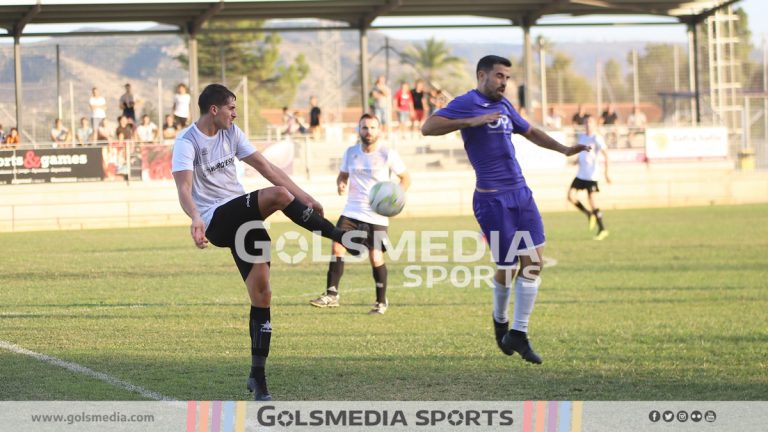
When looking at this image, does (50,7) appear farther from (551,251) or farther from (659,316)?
(659,316)

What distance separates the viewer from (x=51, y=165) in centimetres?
2745

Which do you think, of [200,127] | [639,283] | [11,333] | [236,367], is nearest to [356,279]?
[639,283]

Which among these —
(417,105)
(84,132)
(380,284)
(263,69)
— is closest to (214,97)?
(380,284)

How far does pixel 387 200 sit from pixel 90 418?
3.65 metres

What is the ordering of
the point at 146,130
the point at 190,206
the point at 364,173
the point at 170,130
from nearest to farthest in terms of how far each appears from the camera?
the point at 190,206 < the point at 364,173 < the point at 146,130 < the point at 170,130

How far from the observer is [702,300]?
1251 centimetres

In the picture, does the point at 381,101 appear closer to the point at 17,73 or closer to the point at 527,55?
the point at 527,55

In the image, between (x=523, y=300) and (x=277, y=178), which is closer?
(x=277, y=178)

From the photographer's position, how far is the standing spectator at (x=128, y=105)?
3022 centimetres

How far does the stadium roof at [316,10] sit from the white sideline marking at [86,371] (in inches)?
905

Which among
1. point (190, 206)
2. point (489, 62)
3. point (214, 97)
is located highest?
point (489, 62)

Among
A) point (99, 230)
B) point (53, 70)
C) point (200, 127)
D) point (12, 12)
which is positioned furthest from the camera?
point (53, 70)

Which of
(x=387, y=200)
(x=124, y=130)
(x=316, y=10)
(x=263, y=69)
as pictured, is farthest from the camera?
(x=263, y=69)

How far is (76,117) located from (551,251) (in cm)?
1699
